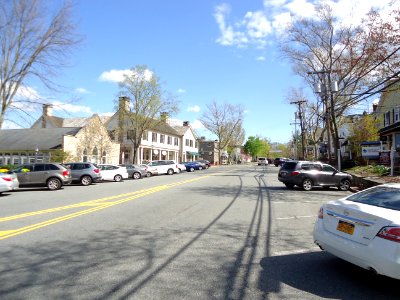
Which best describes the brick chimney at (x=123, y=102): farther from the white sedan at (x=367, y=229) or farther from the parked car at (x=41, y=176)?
the white sedan at (x=367, y=229)

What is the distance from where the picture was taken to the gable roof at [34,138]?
44753 mm

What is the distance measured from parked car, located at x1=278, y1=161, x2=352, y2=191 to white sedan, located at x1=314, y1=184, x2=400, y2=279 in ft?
47.0

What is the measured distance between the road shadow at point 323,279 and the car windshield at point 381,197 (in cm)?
105

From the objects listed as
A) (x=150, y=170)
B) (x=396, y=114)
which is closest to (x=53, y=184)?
(x=150, y=170)

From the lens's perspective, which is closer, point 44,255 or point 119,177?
point 44,255

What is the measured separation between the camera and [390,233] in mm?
5020

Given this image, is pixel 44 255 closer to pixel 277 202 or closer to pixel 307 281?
pixel 307 281

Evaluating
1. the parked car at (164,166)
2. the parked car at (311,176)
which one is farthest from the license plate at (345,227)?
the parked car at (164,166)

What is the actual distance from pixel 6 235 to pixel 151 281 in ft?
14.2

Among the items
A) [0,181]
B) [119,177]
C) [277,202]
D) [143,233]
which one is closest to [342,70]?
[119,177]

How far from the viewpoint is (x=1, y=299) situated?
4621 mm

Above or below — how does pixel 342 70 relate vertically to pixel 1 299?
above

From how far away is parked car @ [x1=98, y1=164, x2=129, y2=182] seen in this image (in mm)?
29953

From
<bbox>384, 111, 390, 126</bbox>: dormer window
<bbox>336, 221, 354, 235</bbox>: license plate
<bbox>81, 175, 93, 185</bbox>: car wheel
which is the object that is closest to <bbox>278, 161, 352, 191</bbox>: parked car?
<bbox>81, 175, 93, 185</bbox>: car wheel
